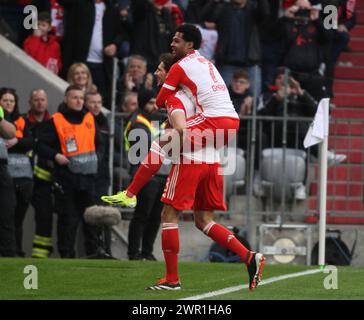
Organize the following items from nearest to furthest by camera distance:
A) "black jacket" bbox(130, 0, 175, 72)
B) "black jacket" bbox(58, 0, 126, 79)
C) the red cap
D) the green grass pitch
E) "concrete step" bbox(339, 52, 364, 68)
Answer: the green grass pitch, "black jacket" bbox(58, 0, 126, 79), "black jacket" bbox(130, 0, 175, 72), the red cap, "concrete step" bbox(339, 52, 364, 68)

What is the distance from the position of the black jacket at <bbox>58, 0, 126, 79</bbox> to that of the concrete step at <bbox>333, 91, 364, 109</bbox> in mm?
3669

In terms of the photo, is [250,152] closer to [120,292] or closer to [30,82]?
[30,82]

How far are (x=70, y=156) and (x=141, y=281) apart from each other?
447 centimetres

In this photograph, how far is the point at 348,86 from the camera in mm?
21469

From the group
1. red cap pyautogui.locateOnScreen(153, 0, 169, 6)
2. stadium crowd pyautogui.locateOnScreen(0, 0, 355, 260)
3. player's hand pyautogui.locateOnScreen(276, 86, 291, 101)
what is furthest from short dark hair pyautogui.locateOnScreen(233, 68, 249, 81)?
red cap pyautogui.locateOnScreen(153, 0, 169, 6)

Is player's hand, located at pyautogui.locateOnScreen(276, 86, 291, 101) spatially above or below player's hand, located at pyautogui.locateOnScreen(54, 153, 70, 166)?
above

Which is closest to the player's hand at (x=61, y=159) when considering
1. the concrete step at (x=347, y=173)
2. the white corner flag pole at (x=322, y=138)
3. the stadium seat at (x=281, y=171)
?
the stadium seat at (x=281, y=171)

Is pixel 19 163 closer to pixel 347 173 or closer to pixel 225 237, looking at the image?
pixel 347 173

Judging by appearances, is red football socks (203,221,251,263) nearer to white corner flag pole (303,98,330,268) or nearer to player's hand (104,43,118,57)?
white corner flag pole (303,98,330,268)

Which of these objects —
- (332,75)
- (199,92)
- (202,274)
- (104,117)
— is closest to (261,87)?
(332,75)

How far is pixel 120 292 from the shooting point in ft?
38.8

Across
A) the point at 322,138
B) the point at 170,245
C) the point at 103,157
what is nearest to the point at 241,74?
the point at 103,157

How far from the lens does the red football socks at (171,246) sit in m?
12.0

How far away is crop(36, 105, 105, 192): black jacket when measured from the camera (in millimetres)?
17125
